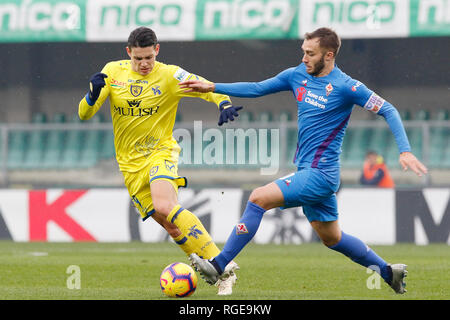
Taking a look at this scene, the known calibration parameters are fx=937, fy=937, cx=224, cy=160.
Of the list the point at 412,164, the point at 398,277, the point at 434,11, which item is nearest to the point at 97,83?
the point at 412,164

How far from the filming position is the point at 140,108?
324 inches

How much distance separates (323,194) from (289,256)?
198 inches

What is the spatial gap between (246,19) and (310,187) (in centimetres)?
1002

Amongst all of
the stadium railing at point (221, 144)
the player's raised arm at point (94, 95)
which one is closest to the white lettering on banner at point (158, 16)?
the stadium railing at point (221, 144)

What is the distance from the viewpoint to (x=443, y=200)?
14062mm

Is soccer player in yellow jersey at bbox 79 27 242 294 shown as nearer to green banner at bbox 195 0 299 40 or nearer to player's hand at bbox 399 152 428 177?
player's hand at bbox 399 152 428 177

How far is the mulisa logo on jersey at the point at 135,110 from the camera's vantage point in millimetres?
8227

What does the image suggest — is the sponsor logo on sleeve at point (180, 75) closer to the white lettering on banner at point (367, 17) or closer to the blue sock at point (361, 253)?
the blue sock at point (361, 253)

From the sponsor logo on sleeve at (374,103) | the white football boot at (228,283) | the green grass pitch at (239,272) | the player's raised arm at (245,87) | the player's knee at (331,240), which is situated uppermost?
the player's raised arm at (245,87)

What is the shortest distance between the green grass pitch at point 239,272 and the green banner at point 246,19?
14.3ft

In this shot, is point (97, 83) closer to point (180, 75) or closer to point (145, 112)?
point (145, 112)

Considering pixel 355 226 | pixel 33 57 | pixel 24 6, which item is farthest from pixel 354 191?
pixel 33 57

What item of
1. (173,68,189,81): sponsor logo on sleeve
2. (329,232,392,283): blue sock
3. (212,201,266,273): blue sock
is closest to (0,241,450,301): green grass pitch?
(329,232,392,283): blue sock

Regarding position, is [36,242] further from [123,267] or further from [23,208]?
[123,267]
